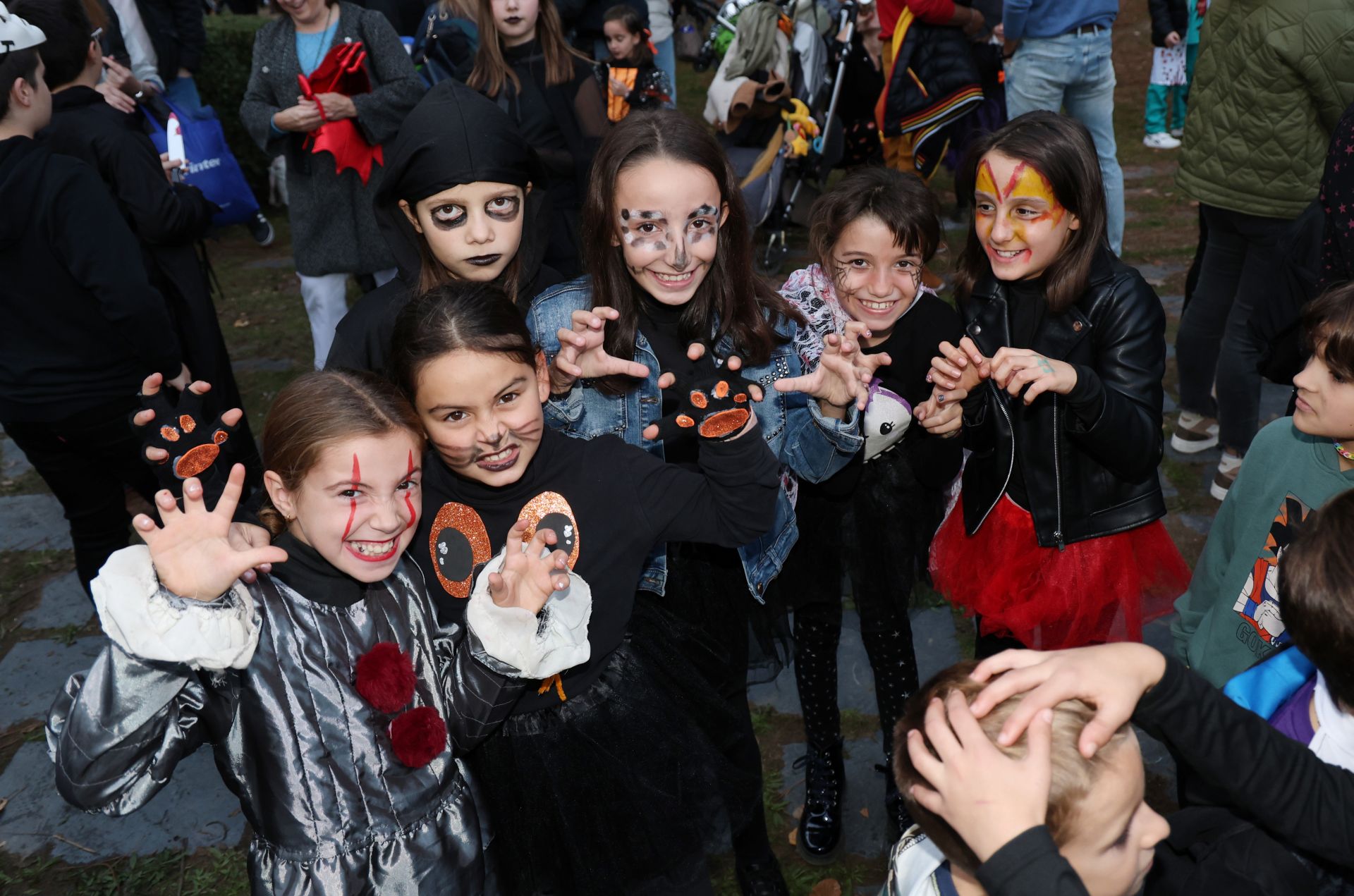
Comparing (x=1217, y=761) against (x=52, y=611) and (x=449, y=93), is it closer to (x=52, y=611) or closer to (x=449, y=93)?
(x=449, y=93)

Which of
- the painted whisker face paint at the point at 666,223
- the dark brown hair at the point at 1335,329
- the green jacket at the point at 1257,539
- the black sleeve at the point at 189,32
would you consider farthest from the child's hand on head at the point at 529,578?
the black sleeve at the point at 189,32

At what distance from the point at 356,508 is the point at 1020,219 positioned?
1.62 meters

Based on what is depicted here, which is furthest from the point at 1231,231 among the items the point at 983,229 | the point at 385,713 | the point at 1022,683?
the point at 385,713

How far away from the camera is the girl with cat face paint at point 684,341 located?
7.72 ft

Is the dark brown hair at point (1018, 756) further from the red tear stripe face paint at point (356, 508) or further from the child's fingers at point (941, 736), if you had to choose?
the red tear stripe face paint at point (356, 508)

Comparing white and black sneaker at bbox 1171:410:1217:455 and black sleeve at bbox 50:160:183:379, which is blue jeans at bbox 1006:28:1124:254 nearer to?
white and black sneaker at bbox 1171:410:1217:455

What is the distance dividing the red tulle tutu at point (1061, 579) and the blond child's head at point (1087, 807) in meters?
1.21

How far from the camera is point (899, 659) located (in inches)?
Result: 110

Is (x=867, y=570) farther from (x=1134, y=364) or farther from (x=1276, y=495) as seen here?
(x=1276, y=495)

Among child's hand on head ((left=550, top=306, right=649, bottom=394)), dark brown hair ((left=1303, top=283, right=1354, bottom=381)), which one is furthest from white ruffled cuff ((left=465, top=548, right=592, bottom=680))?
dark brown hair ((left=1303, top=283, right=1354, bottom=381))

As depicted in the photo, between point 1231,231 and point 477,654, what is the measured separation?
353 cm

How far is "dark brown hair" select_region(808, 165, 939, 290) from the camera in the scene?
102 inches

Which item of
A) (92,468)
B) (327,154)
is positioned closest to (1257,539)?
(92,468)

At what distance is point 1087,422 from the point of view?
2.31m
